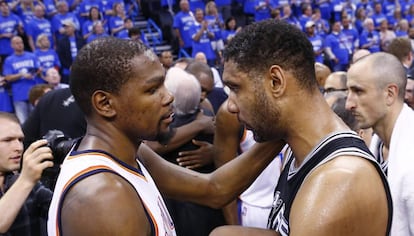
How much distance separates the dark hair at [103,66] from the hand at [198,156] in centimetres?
158

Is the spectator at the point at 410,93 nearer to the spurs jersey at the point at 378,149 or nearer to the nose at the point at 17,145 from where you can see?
the spurs jersey at the point at 378,149

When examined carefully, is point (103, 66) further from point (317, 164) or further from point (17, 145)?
point (17, 145)

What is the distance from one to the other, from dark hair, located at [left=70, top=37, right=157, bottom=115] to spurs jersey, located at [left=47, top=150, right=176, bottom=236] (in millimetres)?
211

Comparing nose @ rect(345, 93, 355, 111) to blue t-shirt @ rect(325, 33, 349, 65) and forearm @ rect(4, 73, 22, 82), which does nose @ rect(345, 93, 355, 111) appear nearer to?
forearm @ rect(4, 73, 22, 82)

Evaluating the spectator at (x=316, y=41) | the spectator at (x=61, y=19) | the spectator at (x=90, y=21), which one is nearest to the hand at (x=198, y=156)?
the spectator at (x=61, y=19)

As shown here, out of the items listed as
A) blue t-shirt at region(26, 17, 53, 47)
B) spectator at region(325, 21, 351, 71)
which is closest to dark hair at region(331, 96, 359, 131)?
blue t-shirt at region(26, 17, 53, 47)

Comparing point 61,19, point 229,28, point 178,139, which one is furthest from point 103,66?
point 229,28

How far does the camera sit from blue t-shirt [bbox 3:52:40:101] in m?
9.50

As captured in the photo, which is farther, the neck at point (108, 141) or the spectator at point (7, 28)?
the spectator at point (7, 28)

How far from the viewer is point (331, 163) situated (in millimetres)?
1585

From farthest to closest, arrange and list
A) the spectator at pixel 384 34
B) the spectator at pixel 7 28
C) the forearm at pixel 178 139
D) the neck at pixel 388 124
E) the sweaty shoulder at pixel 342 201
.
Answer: the spectator at pixel 384 34 → the spectator at pixel 7 28 → the forearm at pixel 178 139 → the neck at pixel 388 124 → the sweaty shoulder at pixel 342 201

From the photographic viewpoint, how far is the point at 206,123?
3.40 m

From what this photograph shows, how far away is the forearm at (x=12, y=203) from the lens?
2.38 m

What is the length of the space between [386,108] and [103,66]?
5.77ft
